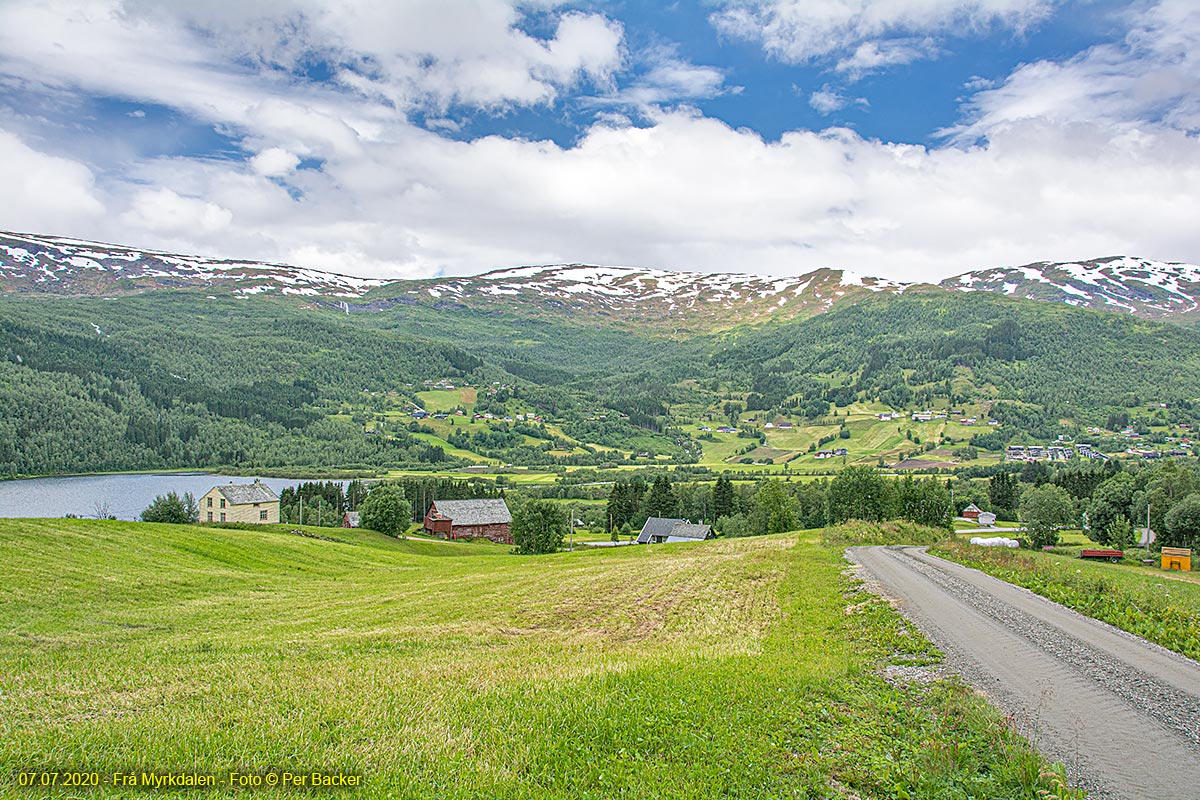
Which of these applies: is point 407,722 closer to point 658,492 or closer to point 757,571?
point 757,571

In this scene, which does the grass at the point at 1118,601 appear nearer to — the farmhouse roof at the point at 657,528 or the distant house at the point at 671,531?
the distant house at the point at 671,531

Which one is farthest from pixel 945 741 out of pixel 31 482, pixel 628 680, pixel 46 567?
pixel 31 482

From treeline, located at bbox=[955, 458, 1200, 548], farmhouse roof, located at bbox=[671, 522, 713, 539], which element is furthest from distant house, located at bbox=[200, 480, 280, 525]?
treeline, located at bbox=[955, 458, 1200, 548]

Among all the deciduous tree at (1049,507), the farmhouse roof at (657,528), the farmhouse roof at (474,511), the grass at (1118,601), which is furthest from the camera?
the farmhouse roof at (474,511)

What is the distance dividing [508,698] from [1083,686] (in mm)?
10199

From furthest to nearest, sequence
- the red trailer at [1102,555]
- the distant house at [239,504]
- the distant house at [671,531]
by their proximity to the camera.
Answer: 1. the distant house at [671,531]
2. the distant house at [239,504]
3. the red trailer at [1102,555]

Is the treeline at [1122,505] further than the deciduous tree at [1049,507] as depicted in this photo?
No

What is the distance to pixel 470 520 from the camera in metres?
104

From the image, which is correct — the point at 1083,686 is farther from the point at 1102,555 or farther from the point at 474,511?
the point at 474,511

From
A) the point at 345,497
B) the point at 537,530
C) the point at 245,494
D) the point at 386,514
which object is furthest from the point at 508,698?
the point at 345,497

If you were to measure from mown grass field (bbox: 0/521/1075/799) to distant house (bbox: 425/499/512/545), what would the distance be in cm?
7618

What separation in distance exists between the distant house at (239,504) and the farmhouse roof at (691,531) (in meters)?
53.1

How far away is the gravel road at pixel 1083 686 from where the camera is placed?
873 centimetres

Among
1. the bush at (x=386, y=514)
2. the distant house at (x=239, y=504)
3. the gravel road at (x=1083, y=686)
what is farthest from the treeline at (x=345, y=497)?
the gravel road at (x=1083, y=686)
